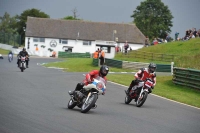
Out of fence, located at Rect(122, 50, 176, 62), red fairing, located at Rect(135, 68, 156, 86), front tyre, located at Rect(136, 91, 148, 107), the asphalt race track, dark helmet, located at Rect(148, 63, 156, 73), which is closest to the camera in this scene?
the asphalt race track

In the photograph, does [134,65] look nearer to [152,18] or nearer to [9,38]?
[9,38]

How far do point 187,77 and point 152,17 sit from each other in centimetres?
9342

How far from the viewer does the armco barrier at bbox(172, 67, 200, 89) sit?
2919 centimetres

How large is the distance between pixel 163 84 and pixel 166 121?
57.6ft

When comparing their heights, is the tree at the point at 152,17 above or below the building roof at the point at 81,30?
above

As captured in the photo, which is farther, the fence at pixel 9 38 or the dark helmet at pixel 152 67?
the fence at pixel 9 38

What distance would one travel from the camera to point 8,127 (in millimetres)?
10328

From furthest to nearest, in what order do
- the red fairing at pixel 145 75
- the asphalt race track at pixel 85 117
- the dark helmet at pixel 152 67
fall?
1. the red fairing at pixel 145 75
2. the dark helmet at pixel 152 67
3. the asphalt race track at pixel 85 117

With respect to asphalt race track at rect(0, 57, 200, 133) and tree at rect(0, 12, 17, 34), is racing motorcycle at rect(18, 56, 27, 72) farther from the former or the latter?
tree at rect(0, 12, 17, 34)

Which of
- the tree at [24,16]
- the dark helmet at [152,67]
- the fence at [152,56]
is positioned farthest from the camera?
the tree at [24,16]

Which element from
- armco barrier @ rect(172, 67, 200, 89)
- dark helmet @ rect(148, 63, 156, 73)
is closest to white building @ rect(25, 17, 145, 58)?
armco barrier @ rect(172, 67, 200, 89)

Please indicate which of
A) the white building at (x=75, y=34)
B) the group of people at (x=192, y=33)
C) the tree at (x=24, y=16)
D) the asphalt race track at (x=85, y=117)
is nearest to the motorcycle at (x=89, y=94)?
the asphalt race track at (x=85, y=117)

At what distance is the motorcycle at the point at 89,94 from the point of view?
14211 mm

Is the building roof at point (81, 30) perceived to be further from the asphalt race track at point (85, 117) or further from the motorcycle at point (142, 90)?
the motorcycle at point (142, 90)
